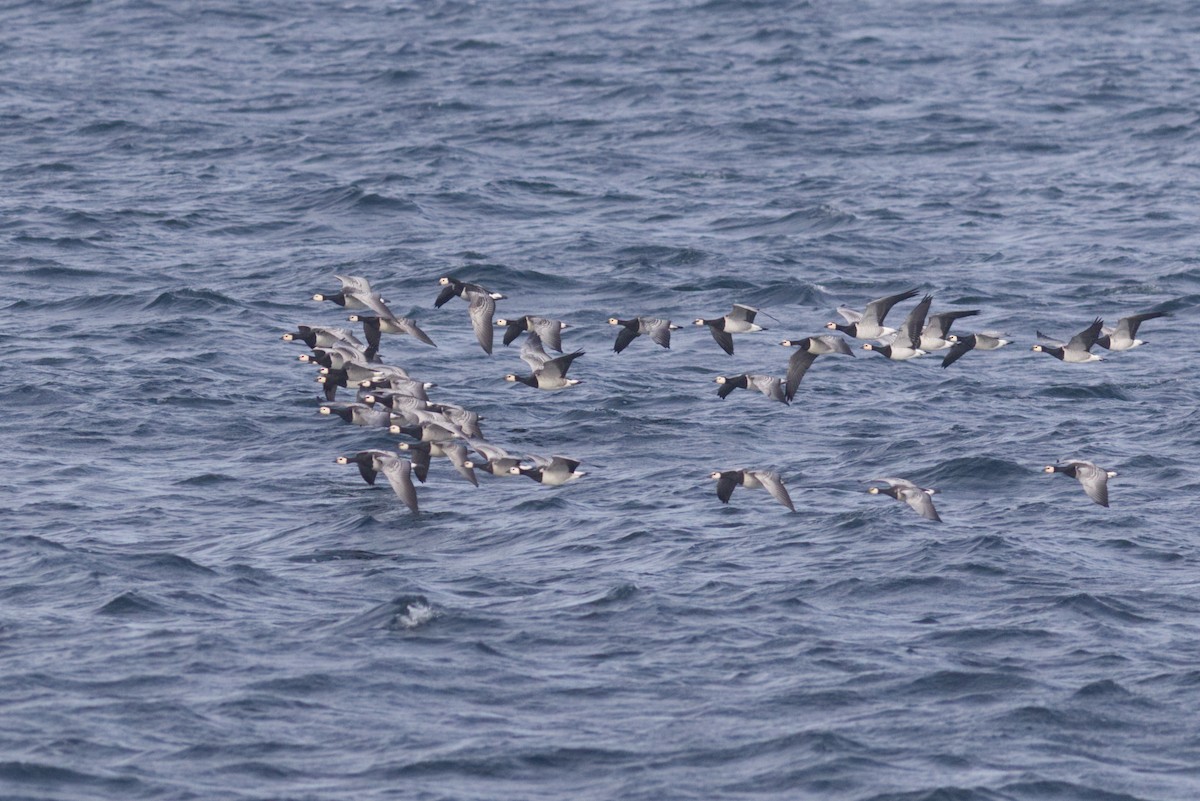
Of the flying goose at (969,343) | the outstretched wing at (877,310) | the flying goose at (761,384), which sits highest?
the outstretched wing at (877,310)

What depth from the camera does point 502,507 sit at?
111ft

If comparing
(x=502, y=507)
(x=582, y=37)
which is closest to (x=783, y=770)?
(x=502, y=507)

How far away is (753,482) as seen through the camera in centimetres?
3241

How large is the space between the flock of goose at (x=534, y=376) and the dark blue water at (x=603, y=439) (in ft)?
2.75

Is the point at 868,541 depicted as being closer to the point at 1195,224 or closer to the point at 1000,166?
the point at 1195,224

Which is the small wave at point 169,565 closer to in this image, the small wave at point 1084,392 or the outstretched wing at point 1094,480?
the outstretched wing at point 1094,480

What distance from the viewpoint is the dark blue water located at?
85.3 ft

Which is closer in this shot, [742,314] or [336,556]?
[336,556]

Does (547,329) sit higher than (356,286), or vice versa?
(356,286)

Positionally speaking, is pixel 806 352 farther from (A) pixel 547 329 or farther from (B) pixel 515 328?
(B) pixel 515 328

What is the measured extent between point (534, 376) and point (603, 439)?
1.83 m

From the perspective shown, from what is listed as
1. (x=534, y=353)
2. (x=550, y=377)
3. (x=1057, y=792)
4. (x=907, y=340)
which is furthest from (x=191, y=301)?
(x=1057, y=792)

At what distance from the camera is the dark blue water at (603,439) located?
26.0 meters

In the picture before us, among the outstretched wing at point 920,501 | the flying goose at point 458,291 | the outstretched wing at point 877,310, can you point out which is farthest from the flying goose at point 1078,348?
the flying goose at point 458,291
